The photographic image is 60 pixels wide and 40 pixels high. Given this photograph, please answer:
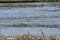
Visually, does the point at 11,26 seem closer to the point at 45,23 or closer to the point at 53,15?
the point at 45,23

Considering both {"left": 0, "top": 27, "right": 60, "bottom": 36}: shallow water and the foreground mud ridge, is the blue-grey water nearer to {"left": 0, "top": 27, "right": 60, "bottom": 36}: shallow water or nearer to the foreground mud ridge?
{"left": 0, "top": 27, "right": 60, "bottom": 36}: shallow water

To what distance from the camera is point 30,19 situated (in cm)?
225

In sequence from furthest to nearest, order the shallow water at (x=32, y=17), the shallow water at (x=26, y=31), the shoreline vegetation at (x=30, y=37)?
the shallow water at (x=32, y=17) < the shallow water at (x=26, y=31) < the shoreline vegetation at (x=30, y=37)

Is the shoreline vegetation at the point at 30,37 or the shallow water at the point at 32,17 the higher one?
the shallow water at the point at 32,17

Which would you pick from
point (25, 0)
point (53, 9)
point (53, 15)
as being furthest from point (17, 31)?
point (25, 0)

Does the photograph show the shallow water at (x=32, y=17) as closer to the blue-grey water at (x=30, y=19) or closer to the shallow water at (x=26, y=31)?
the blue-grey water at (x=30, y=19)

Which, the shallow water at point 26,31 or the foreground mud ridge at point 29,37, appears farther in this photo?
the shallow water at point 26,31

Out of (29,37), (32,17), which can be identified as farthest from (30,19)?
(29,37)

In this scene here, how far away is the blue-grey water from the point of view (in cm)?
184

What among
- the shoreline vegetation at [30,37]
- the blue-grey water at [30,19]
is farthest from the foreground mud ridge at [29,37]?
the blue-grey water at [30,19]

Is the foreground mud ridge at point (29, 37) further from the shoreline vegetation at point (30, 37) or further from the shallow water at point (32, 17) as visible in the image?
the shallow water at point (32, 17)

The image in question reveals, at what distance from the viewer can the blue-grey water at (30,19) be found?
184 cm

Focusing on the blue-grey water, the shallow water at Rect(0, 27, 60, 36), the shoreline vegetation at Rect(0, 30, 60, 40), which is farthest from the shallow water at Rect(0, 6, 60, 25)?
the shoreline vegetation at Rect(0, 30, 60, 40)

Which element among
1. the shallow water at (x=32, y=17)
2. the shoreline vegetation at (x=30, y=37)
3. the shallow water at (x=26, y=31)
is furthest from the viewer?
the shallow water at (x=32, y=17)
